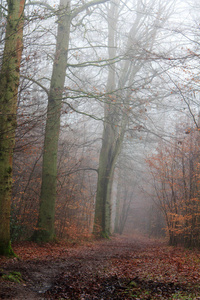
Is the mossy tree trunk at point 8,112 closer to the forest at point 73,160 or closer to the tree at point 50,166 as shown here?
the forest at point 73,160

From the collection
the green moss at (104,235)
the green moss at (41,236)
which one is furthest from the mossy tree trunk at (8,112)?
the green moss at (104,235)

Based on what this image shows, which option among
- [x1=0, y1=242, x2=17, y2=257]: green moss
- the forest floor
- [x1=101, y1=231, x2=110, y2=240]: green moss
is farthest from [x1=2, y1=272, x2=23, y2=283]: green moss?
[x1=101, y1=231, x2=110, y2=240]: green moss

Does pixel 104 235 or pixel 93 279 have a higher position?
pixel 93 279

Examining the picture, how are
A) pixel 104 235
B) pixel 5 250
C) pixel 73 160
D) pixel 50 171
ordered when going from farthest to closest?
pixel 104 235 < pixel 73 160 < pixel 50 171 < pixel 5 250

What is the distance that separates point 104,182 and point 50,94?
764 cm

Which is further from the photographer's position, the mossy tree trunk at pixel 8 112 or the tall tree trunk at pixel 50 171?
the tall tree trunk at pixel 50 171

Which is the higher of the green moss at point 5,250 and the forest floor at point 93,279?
the green moss at point 5,250

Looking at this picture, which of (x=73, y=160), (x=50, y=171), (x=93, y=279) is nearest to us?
(x=93, y=279)

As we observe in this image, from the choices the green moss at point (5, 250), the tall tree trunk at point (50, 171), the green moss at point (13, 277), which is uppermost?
the tall tree trunk at point (50, 171)

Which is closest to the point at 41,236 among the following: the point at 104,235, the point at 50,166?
the point at 50,166

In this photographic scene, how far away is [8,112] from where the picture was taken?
677 centimetres

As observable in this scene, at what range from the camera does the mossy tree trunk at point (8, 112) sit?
6613mm

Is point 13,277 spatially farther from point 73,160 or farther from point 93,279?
point 73,160

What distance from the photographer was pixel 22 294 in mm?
4535
